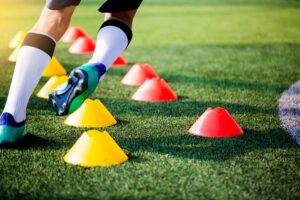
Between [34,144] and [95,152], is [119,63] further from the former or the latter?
[95,152]

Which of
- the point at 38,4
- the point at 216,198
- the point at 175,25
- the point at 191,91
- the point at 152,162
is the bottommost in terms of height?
the point at 38,4

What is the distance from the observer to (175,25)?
8594 mm

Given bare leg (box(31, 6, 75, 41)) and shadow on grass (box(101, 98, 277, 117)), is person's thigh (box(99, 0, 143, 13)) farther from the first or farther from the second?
shadow on grass (box(101, 98, 277, 117))

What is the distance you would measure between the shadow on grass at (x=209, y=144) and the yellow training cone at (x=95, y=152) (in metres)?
→ 0.20

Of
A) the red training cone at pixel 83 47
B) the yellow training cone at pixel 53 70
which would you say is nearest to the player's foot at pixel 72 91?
the yellow training cone at pixel 53 70

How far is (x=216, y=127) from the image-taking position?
3.02 meters

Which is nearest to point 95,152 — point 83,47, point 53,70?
point 53,70

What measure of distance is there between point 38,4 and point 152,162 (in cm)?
935

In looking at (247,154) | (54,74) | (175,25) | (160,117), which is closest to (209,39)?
(175,25)

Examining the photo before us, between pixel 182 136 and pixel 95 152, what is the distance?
2.14 feet

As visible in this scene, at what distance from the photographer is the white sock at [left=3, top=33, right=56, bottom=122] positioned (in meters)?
2.74

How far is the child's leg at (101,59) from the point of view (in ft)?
8.67

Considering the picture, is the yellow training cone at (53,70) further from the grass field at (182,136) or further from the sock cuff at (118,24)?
the sock cuff at (118,24)

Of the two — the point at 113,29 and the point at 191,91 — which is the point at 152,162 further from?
the point at 191,91
